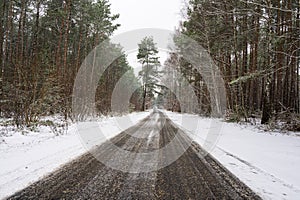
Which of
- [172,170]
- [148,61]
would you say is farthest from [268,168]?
[148,61]

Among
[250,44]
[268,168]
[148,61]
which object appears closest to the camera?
[268,168]

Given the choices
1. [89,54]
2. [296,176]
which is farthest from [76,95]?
[296,176]

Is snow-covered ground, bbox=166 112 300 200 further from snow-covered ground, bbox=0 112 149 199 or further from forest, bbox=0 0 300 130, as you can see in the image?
snow-covered ground, bbox=0 112 149 199

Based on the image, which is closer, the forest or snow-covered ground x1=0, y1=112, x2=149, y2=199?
snow-covered ground x1=0, y1=112, x2=149, y2=199

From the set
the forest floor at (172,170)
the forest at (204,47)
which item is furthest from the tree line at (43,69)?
the forest floor at (172,170)

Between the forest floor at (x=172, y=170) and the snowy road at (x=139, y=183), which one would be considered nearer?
the snowy road at (x=139, y=183)

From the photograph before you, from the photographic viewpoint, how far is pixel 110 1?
20.3 metres

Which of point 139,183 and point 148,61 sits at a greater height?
point 148,61

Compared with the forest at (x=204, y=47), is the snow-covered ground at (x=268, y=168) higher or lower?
lower

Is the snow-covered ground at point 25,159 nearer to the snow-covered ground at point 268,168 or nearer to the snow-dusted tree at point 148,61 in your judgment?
the snow-covered ground at point 268,168

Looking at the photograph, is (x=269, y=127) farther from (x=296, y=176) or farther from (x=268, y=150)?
(x=296, y=176)

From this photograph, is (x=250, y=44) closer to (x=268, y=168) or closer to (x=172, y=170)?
(x=268, y=168)

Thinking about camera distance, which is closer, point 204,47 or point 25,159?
point 25,159

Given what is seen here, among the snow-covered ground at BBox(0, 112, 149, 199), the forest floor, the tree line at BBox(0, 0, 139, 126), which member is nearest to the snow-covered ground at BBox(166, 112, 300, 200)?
the forest floor
